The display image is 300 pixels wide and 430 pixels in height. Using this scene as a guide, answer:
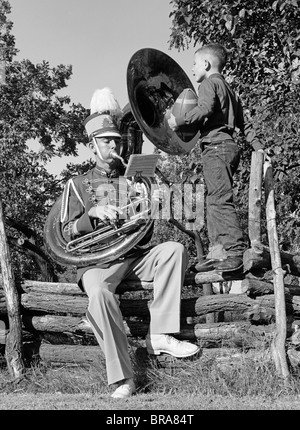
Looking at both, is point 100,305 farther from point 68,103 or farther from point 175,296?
point 68,103

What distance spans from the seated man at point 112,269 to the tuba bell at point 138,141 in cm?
11

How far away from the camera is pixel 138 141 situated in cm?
645

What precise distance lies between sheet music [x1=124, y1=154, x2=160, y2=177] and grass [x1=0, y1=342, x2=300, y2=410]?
5.18ft

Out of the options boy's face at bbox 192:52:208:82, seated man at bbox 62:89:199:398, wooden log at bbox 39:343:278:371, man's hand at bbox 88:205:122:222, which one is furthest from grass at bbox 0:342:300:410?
boy's face at bbox 192:52:208:82

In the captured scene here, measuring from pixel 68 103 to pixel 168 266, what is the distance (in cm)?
1386

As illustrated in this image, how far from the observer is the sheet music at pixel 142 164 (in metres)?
5.46

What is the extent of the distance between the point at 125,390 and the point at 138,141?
8.49 feet

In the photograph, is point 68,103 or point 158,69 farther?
point 68,103

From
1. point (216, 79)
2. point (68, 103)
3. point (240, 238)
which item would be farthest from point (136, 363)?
point (68, 103)

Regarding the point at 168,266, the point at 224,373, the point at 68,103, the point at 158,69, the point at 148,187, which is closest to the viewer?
the point at 224,373

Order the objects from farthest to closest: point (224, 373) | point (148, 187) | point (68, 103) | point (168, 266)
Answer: point (68, 103) → point (148, 187) → point (168, 266) → point (224, 373)

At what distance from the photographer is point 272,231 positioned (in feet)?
17.9

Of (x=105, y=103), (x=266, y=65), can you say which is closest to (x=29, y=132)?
(x=266, y=65)

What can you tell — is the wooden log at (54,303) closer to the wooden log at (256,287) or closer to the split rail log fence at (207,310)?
the split rail log fence at (207,310)
